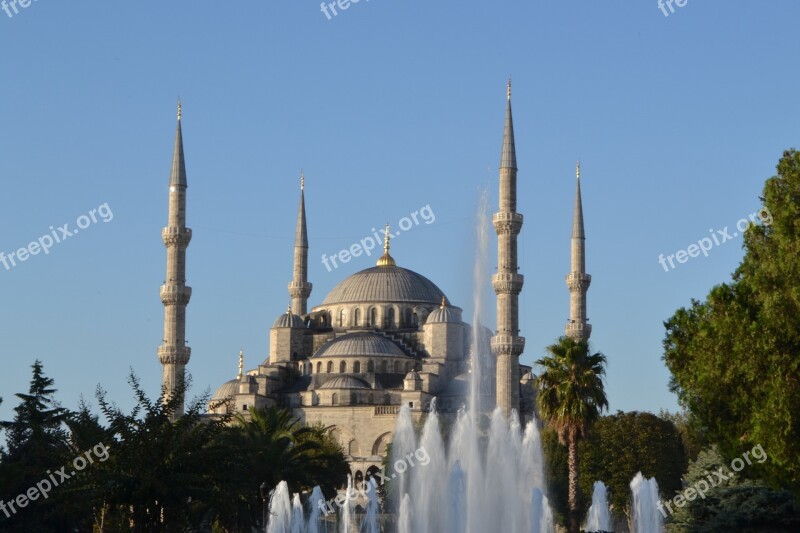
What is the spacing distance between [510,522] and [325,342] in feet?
161

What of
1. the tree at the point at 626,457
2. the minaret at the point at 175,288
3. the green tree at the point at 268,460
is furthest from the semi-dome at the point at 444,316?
the green tree at the point at 268,460

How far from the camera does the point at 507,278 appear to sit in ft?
206

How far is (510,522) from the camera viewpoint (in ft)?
113

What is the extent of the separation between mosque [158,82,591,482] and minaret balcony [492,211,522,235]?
5 centimetres

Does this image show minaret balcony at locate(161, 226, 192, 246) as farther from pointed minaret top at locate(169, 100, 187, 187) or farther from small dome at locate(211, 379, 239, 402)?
small dome at locate(211, 379, 239, 402)

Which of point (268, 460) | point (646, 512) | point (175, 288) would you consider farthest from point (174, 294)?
point (646, 512)

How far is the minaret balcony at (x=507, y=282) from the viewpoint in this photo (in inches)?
2472

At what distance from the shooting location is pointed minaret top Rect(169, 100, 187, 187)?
6456cm

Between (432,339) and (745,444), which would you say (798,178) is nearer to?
(745,444)

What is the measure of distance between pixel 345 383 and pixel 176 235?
16.4m

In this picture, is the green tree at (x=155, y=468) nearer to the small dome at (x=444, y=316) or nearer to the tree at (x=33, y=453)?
the tree at (x=33, y=453)

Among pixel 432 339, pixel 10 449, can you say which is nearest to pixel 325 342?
pixel 432 339

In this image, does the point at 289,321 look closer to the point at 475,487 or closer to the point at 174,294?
the point at 174,294

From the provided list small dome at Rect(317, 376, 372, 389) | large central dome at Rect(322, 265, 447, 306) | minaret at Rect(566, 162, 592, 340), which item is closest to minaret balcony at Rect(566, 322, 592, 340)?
minaret at Rect(566, 162, 592, 340)
